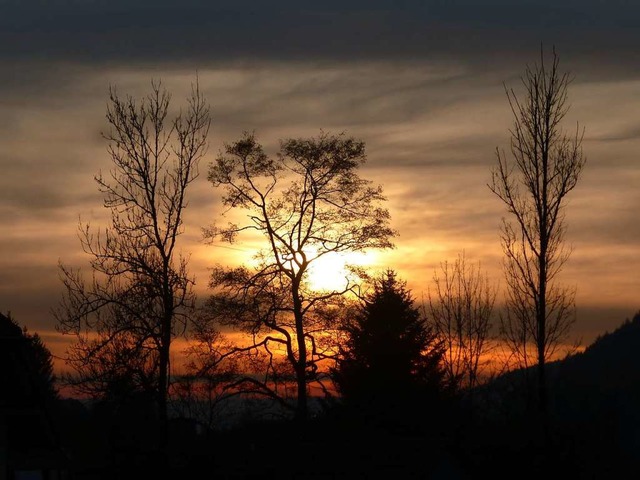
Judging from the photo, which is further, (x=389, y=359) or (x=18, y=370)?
(x=389, y=359)

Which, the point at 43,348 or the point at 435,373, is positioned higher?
the point at 43,348

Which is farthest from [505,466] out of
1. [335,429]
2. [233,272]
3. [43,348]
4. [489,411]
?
[43,348]

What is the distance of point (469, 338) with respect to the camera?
179 feet

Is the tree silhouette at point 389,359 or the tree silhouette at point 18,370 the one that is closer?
the tree silhouette at point 18,370

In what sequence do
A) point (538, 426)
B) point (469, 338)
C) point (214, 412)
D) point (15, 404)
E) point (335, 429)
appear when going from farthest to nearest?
point (469, 338) < point (214, 412) < point (335, 429) < point (538, 426) < point (15, 404)

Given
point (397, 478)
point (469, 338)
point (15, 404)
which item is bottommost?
point (397, 478)

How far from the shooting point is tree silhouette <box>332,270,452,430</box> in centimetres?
4278

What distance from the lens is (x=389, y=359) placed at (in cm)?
4412

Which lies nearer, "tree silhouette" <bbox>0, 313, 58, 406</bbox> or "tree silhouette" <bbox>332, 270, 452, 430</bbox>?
"tree silhouette" <bbox>0, 313, 58, 406</bbox>

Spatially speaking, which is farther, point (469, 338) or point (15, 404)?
point (469, 338)

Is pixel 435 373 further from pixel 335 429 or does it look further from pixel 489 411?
pixel 335 429

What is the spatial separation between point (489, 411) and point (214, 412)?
12165 millimetres

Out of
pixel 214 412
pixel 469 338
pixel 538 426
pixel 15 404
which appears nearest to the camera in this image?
pixel 15 404

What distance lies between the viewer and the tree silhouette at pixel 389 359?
42.8m
